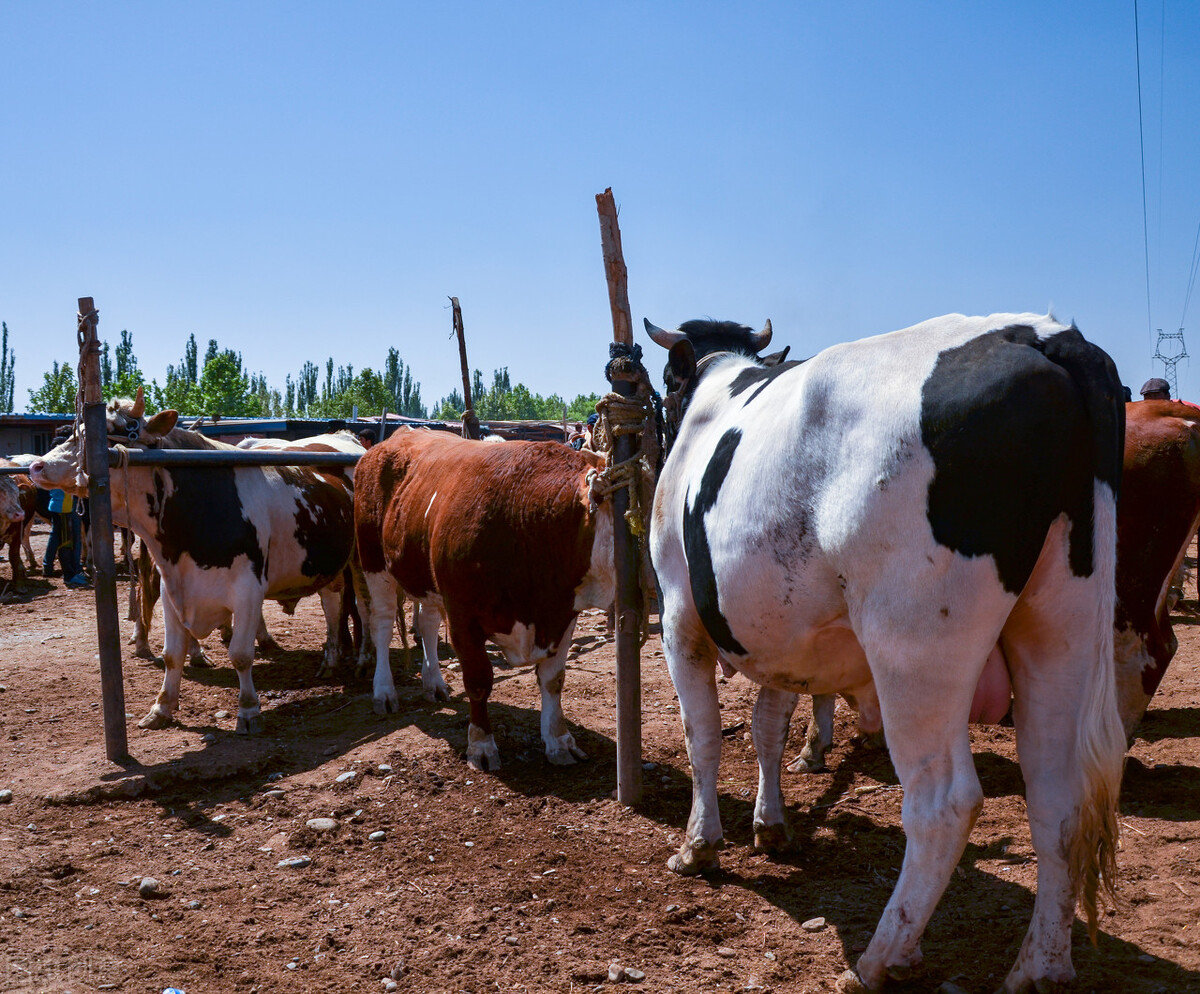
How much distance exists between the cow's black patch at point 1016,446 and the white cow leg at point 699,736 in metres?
1.49

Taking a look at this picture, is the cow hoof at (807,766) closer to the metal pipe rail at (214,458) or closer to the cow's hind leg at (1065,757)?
the cow's hind leg at (1065,757)

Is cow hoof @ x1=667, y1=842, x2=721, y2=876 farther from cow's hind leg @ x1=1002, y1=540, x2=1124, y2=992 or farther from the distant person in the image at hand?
the distant person

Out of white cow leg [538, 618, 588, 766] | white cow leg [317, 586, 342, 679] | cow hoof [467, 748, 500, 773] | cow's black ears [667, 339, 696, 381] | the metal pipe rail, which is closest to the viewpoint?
cow's black ears [667, 339, 696, 381]

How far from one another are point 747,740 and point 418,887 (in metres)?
2.33

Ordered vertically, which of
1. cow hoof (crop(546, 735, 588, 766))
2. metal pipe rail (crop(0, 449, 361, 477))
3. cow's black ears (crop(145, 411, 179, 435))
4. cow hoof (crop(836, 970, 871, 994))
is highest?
cow's black ears (crop(145, 411, 179, 435))

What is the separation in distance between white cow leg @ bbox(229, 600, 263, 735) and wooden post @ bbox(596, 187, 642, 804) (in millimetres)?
2893

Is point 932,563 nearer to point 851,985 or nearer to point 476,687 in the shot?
point 851,985

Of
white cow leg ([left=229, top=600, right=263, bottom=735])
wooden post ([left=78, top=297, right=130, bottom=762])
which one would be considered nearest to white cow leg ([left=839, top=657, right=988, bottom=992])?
wooden post ([left=78, top=297, right=130, bottom=762])

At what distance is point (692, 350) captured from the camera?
404 centimetres

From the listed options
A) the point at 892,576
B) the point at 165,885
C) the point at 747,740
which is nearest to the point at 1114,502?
the point at 892,576

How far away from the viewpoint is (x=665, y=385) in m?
4.19

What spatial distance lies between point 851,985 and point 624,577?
2.23 m

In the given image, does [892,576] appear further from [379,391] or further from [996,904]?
[379,391]

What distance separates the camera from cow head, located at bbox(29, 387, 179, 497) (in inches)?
236
